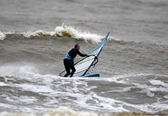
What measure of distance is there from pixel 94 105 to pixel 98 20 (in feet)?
46.9

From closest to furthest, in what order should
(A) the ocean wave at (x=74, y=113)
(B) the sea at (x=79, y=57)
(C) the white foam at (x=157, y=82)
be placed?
(A) the ocean wave at (x=74, y=113), (B) the sea at (x=79, y=57), (C) the white foam at (x=157, y=82)

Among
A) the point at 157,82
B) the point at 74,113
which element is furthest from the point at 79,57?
the point at 74,113

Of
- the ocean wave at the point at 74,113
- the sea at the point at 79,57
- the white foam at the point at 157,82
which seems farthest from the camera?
the white foam at the point at 157,82

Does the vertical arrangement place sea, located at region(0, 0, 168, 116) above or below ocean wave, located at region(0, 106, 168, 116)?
above

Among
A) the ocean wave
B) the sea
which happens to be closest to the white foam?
the sea

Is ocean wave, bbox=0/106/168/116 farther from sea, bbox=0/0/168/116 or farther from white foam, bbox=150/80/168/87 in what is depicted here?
white foam, bbox=150/80/168/87

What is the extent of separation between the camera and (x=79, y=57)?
15641mm

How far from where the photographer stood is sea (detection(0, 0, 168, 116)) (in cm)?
950

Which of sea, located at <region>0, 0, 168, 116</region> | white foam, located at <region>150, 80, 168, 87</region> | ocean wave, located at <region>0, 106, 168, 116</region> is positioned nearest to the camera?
ocean wave, located at <region>0, 106, 168, 116</region>

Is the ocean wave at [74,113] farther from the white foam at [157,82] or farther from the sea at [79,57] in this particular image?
the white foam at [157,82]

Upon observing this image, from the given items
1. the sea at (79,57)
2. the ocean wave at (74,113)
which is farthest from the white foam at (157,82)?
the ocean wave at (74,113)

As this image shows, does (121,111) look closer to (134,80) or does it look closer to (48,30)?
(134,80)

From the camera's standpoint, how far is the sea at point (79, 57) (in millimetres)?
9500

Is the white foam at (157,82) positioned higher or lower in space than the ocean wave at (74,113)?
higher
